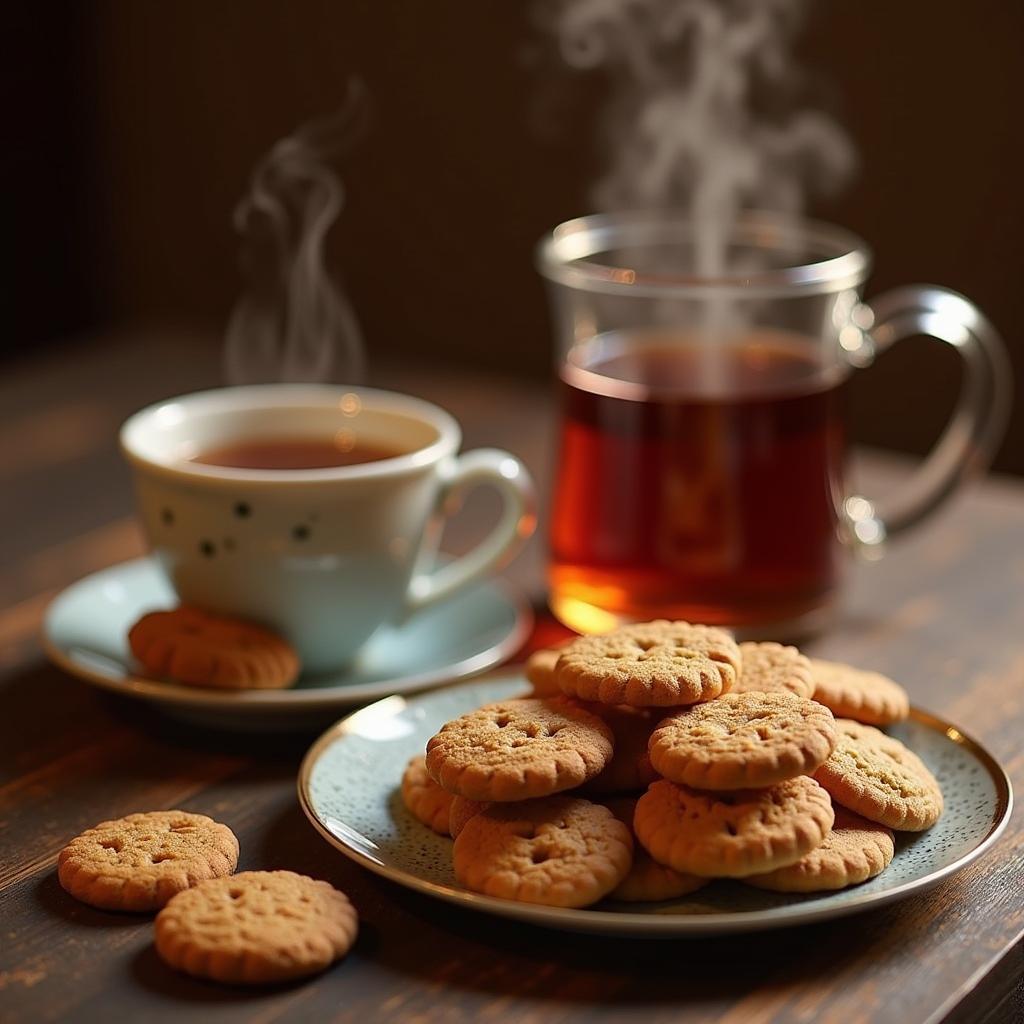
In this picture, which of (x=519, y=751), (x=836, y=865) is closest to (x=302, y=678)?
(x=519, y=751)

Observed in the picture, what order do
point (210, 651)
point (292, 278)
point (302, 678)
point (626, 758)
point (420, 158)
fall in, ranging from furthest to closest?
point (420, 158) → point (292, 278) → point (302, 678) → point (210, 651) → point (626, 758)

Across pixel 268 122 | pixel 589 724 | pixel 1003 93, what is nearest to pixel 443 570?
pixel 589 724

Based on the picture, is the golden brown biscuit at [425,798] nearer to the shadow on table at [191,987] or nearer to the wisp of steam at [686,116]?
the shadow on table at [191,987]

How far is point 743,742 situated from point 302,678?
46 centimetres

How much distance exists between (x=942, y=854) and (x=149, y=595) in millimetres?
683

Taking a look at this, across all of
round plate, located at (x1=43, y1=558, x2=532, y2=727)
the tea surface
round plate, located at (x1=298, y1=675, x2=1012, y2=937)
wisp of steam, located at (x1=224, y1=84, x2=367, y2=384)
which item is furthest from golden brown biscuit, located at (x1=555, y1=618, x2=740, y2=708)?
wisp of steam, located at (x1=224, y1=84, x2=367, y2=384)

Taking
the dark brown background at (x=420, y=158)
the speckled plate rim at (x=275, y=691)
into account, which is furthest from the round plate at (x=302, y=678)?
the dark brown background at (x=420, y=158)

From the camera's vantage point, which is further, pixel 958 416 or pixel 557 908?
pixel 958 416

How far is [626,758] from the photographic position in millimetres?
818

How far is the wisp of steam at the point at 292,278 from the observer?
1261 mm

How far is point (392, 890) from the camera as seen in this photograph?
2.66ft

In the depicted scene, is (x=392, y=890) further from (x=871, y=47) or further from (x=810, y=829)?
(x=871, y=47)

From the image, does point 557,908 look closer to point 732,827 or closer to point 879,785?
point 732,827

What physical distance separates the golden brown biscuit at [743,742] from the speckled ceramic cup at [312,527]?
352 millimetres
